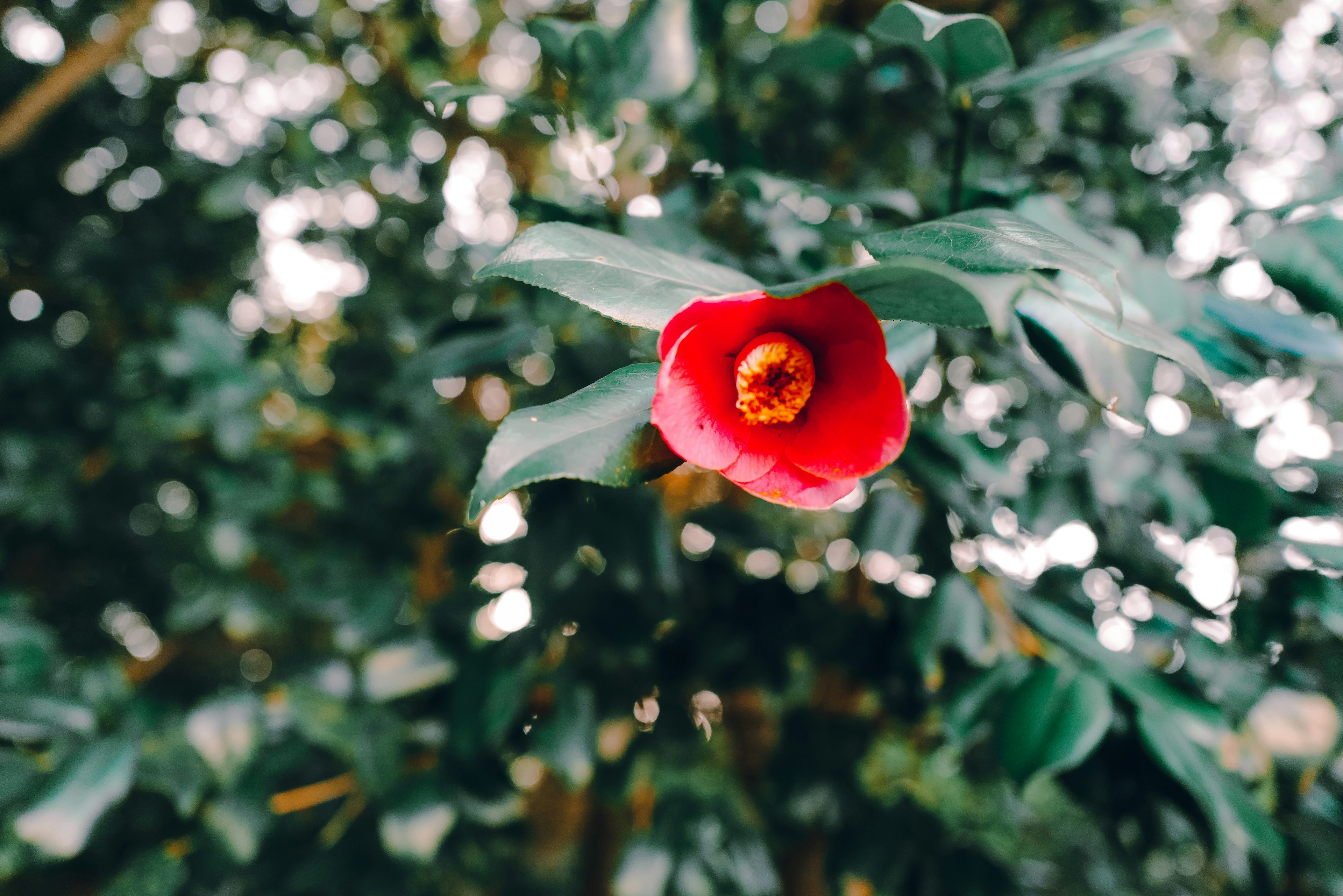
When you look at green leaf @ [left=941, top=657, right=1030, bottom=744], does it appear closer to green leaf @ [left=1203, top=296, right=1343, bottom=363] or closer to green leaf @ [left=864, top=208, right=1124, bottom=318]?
green leaf @ [left=1203, top=296, right=1343, bottom=363]

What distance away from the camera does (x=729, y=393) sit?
33 centimetres

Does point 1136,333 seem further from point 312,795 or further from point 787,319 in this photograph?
point 312,795

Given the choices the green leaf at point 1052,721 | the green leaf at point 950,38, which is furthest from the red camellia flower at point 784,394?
the green leaf at point 1052,721

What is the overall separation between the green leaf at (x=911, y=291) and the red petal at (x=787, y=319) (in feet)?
0.04

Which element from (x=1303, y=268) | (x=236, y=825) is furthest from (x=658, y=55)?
(x=236, y=825)

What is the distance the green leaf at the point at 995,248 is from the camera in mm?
262

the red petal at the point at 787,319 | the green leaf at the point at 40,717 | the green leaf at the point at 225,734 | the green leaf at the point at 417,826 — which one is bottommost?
the green leaf at the point at 417,826

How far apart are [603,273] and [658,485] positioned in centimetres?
59

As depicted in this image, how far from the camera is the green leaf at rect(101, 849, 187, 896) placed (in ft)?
2.13

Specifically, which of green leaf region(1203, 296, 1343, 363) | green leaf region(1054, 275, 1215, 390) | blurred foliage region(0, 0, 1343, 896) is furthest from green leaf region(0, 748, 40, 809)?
green leaf region(1203, 296, 1343, 363)

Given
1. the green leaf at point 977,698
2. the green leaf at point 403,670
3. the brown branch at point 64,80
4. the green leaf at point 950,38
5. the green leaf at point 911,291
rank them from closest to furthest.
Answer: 1. the green leaf at point 911,291
2. the green leaf at point 950,38
3. the green leaf at point 977,698
4. the green leaf at point 403,670
5. the brown branch at point 64,80

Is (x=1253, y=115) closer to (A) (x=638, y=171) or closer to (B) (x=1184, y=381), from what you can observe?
(B) (x=1184, y=381)

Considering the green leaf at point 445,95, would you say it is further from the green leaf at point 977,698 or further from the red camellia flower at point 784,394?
the green leaf at point 977,698

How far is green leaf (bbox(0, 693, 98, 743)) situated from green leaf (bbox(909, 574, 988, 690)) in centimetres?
77
